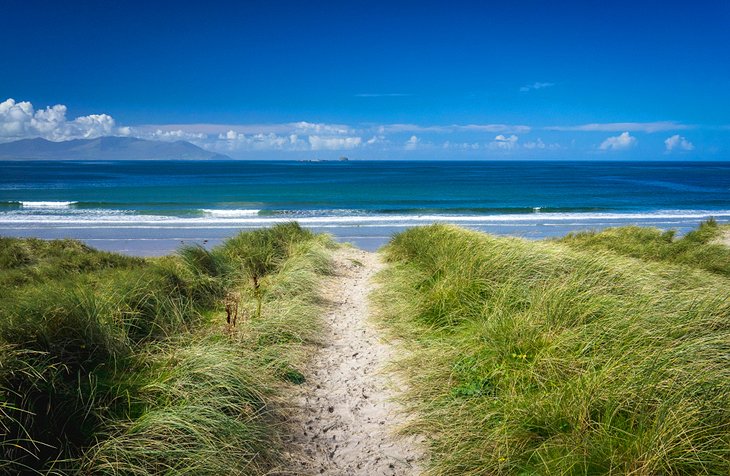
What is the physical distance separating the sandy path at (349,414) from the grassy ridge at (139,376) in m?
0.27

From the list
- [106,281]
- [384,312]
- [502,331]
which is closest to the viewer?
[502,331]

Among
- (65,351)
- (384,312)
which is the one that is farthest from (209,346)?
(384,312)

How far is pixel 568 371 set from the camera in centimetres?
387

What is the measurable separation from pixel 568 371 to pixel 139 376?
3.68 m

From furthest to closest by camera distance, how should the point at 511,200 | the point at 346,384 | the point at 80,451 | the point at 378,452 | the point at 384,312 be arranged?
the point at 511,200 < the point at 384,312 < the point at 346,384 < the point at 378,452 < the point at 80,451

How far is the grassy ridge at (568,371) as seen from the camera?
112 inches

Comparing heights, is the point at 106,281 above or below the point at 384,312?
above

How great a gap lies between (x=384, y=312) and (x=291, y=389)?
2.57 meters

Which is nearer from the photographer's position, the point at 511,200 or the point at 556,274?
the point at 556,274

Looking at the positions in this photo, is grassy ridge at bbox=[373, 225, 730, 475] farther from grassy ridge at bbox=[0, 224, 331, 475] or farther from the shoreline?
the shoreline

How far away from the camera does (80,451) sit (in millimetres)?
3041

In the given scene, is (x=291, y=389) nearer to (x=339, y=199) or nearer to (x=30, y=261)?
(x=30, y=261)

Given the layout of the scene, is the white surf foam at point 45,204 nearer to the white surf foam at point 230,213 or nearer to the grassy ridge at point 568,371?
the white surf foam at point 230,213

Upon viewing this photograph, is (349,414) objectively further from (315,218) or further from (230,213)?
(230,213)
